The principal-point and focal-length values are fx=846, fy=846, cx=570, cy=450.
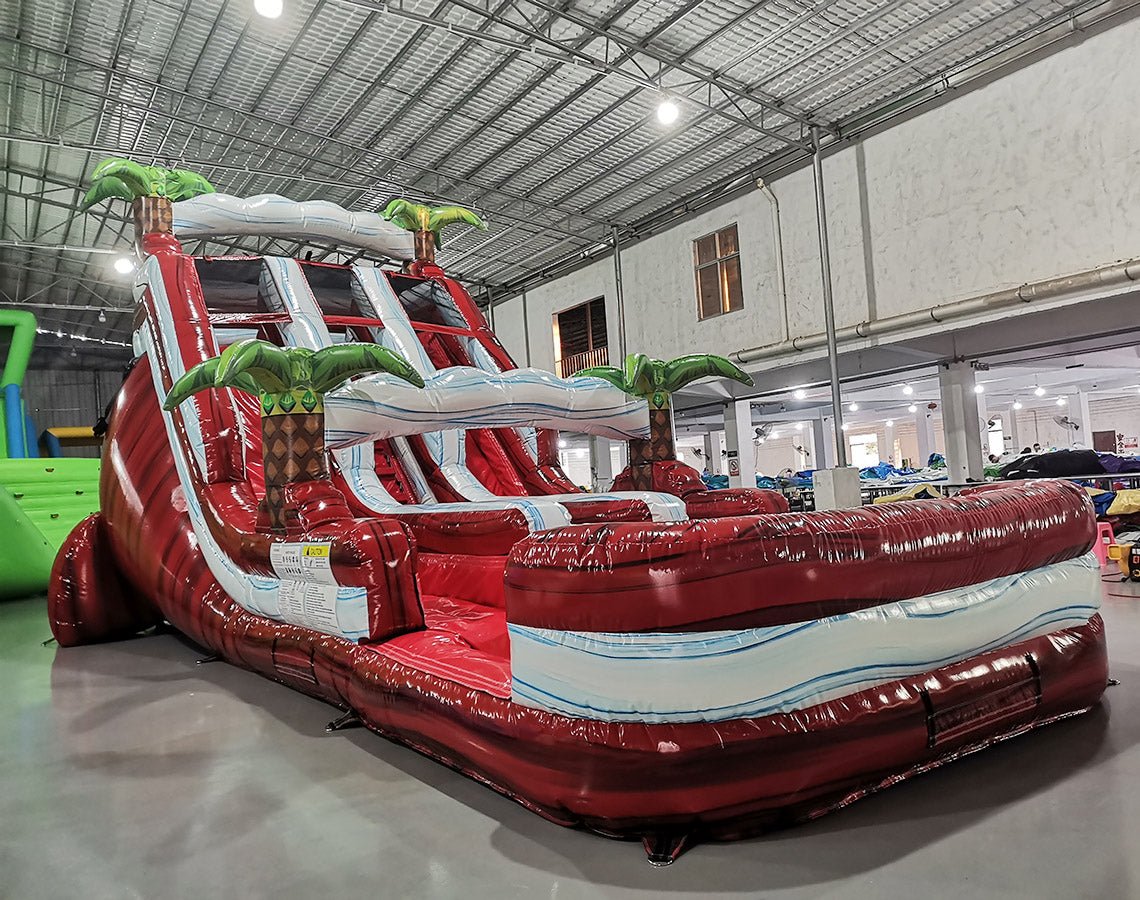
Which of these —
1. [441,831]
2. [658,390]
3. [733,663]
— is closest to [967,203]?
[658,390]

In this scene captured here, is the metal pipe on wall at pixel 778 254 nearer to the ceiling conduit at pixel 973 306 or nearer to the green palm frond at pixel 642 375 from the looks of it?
the ceiling conduit at pixel 973 306

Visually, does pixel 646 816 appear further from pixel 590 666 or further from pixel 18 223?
pixel 18 223

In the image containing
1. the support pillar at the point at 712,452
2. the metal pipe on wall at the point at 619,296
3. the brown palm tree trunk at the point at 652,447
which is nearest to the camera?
the brown palm tree trunk at the point at 652,447

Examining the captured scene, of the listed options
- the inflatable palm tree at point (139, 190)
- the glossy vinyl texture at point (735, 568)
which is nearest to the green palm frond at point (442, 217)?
the inflatable palm tree at point (139, 190)

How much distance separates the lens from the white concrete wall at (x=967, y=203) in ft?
22.3

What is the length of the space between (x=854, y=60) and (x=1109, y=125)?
2140mm

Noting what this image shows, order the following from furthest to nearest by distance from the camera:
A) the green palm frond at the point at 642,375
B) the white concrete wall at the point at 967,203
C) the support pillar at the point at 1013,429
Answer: the support pillar at the point at 1013,429 → the white concrete wall at the point at 967,203 → the green palm frond at the point at 642,375

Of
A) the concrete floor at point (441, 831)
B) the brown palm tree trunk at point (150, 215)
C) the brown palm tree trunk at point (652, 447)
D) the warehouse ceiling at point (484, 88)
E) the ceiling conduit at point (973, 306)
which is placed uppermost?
the warehouse ceiling at point (484, 88)

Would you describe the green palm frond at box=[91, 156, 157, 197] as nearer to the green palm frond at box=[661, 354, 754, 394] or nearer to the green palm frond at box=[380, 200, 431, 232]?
the green palm frond at box=[380, 200, 431, 232]

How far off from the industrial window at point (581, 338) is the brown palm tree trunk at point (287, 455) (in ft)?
29.3

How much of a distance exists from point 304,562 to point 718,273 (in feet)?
27.4

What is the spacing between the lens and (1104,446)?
21250 millimetres

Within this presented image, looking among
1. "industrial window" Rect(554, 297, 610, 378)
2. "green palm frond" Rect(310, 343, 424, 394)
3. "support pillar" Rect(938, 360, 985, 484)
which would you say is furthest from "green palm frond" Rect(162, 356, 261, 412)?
"industrial window" Rect(554, 297, 610, 378)

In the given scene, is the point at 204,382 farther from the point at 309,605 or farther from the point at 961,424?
the point at 961,424
